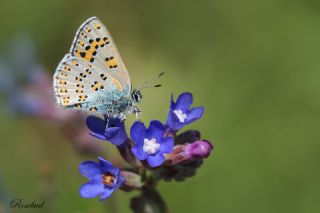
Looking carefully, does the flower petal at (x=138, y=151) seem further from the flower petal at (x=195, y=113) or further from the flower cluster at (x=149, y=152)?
the flower petal at (x=195, y=113)

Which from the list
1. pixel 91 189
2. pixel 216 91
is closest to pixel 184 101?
pixel 91 189

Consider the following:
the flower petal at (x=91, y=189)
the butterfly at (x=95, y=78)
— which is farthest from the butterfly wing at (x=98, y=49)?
the flower petal at (x=91, y=189)

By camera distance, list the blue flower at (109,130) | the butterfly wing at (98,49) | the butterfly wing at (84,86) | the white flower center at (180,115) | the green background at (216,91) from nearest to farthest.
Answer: the blue flower at (109,130) → the white flower center at (180,115) → the butterfly wing at (98,49) → the butterfly wing at (84,86) → the green background at (216,91)

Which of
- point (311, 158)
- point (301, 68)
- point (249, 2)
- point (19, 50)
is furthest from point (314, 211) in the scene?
point (19, 50)

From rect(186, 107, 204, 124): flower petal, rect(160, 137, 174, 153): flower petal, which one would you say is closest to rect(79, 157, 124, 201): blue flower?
rect(160, 137, 174, 153): flower petal

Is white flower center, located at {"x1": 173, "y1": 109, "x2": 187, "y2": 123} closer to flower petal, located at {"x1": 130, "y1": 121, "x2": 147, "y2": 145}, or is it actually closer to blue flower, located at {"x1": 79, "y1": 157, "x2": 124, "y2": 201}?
flower petal, located at {"x1": 130, "y1": 121, "x2": 147, "y2": 145}

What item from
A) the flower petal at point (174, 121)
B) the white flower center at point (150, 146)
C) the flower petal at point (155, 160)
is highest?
the flower petal at point (174, 121)
